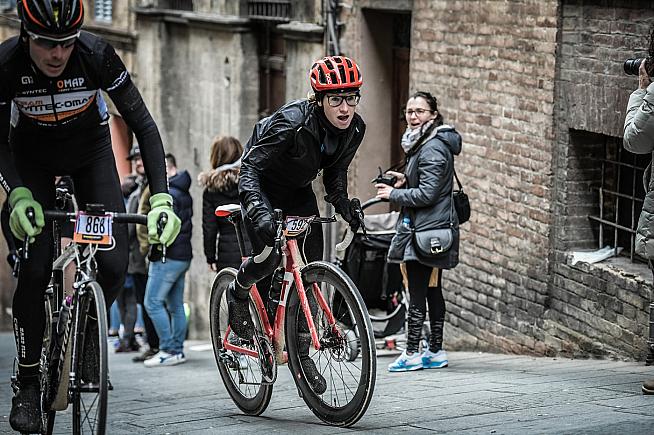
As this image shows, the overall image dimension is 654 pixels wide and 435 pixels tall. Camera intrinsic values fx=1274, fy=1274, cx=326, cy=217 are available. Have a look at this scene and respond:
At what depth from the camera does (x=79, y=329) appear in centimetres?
585

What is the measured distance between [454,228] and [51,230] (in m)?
3.93

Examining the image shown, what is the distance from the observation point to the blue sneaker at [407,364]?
948cm

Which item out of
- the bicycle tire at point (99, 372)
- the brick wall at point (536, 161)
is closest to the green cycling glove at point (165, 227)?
the bicycle tire at point (99, 372)

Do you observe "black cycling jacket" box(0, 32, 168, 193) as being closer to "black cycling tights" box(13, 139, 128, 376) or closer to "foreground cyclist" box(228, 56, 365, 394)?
"black cycling tights" box(13, 139, 128, 376)

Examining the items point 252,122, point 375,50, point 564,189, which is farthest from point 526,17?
point 252,122

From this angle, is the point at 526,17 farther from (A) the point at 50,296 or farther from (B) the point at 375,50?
(A) the point at 50,296

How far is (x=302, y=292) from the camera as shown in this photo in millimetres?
6586

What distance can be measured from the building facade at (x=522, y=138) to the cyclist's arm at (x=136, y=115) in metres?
4.57

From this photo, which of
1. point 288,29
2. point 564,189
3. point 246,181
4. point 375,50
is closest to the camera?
point 246,181

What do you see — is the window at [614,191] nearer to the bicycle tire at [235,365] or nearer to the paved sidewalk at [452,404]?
the paved sidewalk at [452,404]

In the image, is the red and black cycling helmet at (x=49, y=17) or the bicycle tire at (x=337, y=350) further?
the bicycle tire at (x=337, y=350)

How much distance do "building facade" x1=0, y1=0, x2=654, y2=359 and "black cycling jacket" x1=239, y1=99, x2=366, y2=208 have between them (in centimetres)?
349

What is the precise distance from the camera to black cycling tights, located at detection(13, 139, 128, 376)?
6.24 metres

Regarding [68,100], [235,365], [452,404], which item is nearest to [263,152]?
[68,100]
